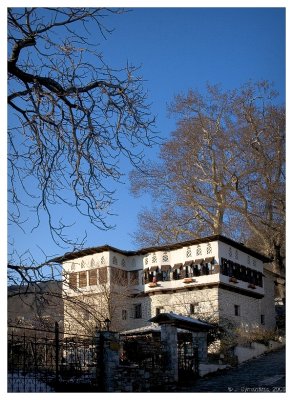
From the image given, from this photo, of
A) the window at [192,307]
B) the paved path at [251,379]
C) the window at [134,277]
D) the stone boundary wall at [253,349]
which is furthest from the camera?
the window at [134,277]

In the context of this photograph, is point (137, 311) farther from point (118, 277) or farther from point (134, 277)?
point (118, 277)

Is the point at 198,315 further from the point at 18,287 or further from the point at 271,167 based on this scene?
the point at 18,287

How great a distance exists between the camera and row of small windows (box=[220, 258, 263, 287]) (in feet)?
75.7

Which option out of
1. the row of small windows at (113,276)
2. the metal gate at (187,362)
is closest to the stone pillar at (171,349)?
A: the metal gate at (187,362)

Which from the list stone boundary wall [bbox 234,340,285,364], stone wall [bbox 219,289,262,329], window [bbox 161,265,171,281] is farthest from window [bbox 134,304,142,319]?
stone boundary wall [bbox 234,340,285,364]

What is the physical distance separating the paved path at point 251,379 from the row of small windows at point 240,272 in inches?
165

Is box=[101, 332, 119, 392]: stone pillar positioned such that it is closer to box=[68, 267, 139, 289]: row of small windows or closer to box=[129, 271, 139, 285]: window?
box=[68, 267, 139, 289]: row of small windows

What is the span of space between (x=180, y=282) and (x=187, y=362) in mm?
9530

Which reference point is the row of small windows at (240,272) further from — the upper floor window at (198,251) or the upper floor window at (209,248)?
the upper floor window at (198,251)

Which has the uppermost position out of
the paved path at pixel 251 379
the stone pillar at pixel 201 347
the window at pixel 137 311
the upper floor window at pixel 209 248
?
the upper floor window at pixel 209 248

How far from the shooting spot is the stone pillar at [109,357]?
10.4 m
